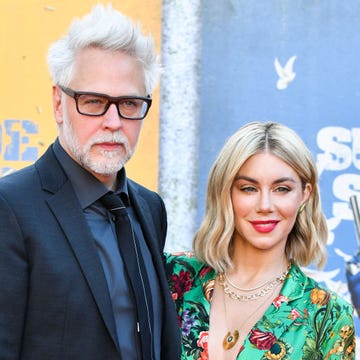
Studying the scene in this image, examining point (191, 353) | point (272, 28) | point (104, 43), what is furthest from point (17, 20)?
point (191, 353)

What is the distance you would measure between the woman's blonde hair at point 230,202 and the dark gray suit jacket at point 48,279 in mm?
631

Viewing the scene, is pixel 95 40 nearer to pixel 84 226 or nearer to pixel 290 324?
pixel 84 226

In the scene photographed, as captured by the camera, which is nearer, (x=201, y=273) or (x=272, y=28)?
(x=201, y=273)

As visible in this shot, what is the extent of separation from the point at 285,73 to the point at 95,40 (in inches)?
73.1

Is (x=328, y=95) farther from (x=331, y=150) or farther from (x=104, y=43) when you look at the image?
(x=104, y=43)

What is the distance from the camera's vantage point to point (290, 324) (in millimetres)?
2797

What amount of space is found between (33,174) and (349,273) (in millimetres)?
2191

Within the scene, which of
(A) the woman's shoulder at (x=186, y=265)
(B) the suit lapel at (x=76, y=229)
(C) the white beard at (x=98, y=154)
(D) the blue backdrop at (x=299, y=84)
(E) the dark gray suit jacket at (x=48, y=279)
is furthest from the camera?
(D) the blue backdrop at (x=299, y=84)

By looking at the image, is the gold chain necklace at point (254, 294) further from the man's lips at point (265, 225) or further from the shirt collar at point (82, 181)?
the shirt collar at point (82, 181)

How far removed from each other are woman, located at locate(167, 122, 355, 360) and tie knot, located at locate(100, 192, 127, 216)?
17.9 inches

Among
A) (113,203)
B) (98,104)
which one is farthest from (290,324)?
(98,104)

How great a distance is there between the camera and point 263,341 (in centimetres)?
277

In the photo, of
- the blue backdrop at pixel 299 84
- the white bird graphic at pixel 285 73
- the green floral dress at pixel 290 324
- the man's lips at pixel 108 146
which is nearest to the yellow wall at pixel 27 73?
the blue backdrop at pixel 299 84

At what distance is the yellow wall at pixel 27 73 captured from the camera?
13.0 ft
